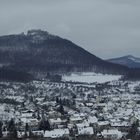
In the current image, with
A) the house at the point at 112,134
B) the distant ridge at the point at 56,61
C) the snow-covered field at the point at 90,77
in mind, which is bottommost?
the house at the point at 112,134

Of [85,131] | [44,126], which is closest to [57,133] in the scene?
[85,131]

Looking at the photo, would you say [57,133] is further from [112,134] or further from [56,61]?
[56,61]

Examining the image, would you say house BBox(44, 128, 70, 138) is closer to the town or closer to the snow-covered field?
the town

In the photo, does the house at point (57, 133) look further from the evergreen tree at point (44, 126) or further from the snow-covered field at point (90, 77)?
the snow-covered field at point (90, 77)

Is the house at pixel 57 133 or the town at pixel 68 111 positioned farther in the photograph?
the town at pixel 68 111

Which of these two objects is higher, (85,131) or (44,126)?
(44,126)

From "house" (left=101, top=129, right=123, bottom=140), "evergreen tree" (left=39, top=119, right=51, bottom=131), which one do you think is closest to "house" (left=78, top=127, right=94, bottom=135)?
"house" (left=101, top=129, right=123, bottom=140)

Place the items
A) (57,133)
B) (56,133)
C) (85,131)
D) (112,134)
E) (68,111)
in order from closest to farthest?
(112,134) < (57,133) < (56,133) < (85,131) < (68,111)

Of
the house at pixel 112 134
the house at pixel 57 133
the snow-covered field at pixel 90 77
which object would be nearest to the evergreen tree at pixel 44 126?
the house at pixel 57 133
